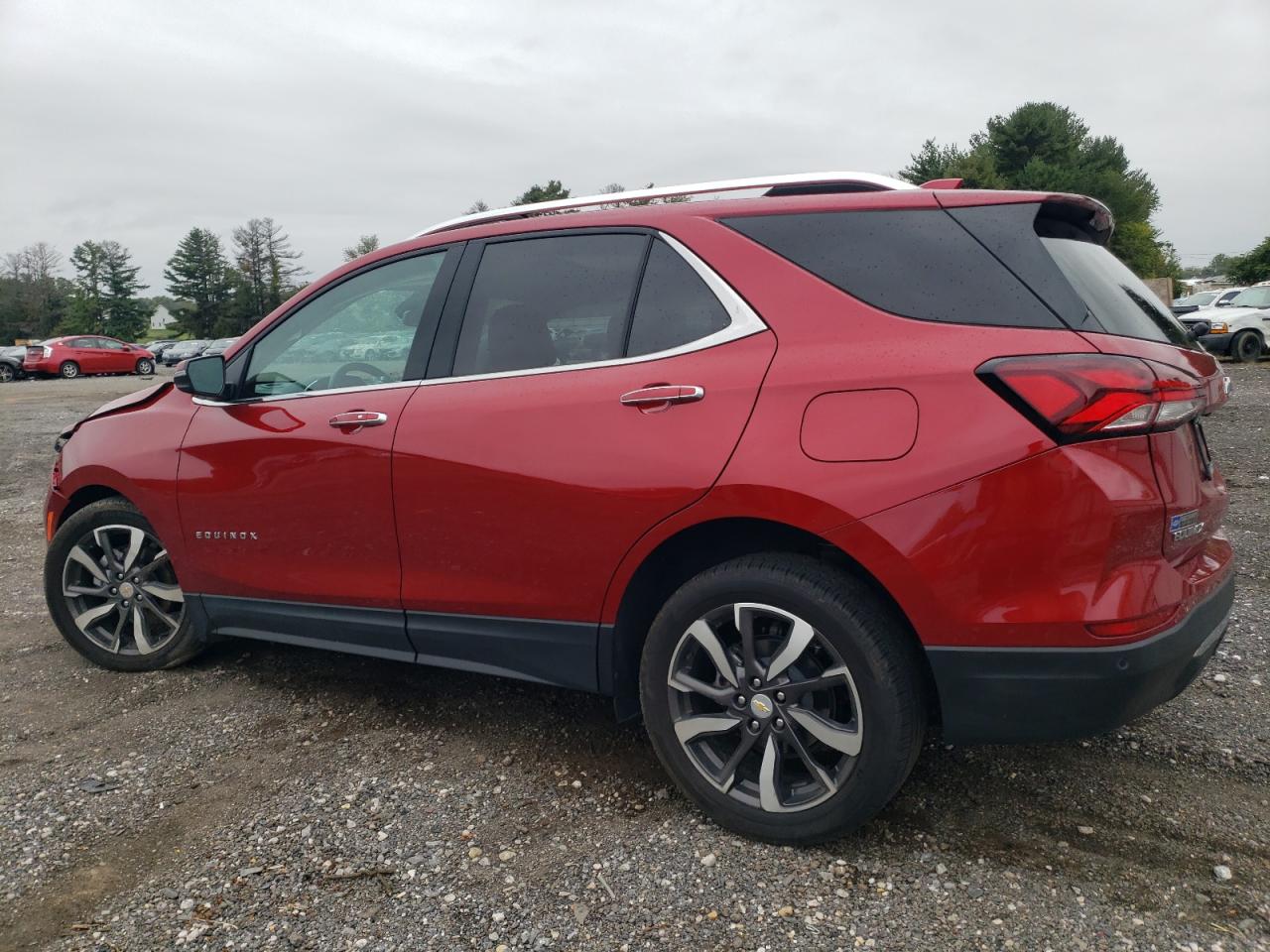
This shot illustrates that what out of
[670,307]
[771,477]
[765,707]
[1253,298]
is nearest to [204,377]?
[670,307]

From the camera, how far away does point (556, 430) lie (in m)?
2.70

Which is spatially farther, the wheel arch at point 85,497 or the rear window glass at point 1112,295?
the wheel arch at point 85,497

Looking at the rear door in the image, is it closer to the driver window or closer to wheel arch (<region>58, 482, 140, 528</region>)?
the driver window

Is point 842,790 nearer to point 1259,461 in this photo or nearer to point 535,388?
point 535,388

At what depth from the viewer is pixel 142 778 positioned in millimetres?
3086

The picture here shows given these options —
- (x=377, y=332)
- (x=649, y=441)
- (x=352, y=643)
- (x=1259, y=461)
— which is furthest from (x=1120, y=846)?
(x=1259, y=461)

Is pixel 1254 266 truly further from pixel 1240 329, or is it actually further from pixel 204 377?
pixel 204 377

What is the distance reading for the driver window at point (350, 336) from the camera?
10.6 feet

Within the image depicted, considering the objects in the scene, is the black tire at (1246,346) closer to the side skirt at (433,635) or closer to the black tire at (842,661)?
the black tire at (842,661)

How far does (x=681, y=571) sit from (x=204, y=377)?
6.74 feet

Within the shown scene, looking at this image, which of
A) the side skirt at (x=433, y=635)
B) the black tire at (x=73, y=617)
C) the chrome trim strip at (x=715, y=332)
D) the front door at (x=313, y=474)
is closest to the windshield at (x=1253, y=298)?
the chrome trim strip at (x=715, y=332)

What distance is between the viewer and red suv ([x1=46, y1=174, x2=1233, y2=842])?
2143mm

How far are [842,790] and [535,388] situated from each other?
141cm

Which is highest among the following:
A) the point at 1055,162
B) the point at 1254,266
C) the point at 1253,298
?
the point at 1055,162
